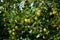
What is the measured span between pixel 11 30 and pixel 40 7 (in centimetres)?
71

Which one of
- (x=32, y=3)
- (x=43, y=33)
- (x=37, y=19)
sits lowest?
(x=43, y=33)

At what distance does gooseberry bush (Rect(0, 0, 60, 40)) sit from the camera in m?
3.93

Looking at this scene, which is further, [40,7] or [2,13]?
[2,13]

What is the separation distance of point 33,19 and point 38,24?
15 centimetres

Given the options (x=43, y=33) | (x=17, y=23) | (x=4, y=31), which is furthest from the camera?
(x=4, y=31)

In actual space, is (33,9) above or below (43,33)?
above

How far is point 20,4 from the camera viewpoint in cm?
440

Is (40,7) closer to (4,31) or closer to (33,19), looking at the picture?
(33,19)

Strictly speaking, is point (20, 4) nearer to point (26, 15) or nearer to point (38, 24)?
point (26, 15)

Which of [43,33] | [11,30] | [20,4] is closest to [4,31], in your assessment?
[11,30]

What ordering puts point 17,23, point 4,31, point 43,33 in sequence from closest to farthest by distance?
1. point 43,33
2. point 17,23
3. point 4,31

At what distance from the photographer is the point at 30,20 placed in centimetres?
405

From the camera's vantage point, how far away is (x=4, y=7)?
450 cm

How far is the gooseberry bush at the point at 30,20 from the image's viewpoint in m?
3.93
